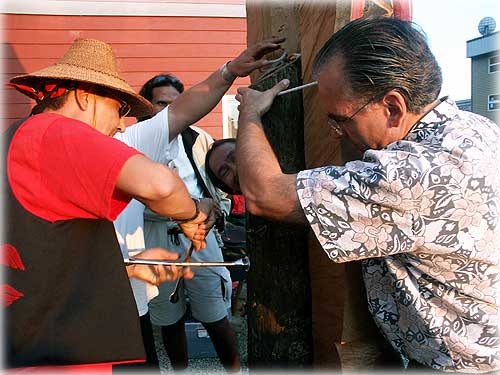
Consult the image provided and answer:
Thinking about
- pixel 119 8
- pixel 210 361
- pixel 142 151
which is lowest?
pixel 210 361

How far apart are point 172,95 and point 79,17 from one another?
3533 mm

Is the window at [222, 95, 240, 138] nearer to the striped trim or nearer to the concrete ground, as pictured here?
the striped trim

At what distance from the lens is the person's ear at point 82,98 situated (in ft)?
5.56

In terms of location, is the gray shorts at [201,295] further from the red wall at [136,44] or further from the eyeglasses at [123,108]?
the red wall at [136,44]

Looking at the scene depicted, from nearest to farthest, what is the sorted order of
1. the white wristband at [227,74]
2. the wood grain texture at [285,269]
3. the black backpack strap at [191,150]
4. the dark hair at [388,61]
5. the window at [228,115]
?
the dark hair at [388,61]
the wood grain texture at [285,269]
the white wristband at [227,74]
the black backpack strap at [191,150]
the window at [228,115]

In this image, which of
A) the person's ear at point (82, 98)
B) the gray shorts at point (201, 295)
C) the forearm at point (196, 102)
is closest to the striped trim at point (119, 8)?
the gray shorts at point (201, 295)

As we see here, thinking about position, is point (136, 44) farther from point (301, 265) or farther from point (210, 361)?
point (301, 265)

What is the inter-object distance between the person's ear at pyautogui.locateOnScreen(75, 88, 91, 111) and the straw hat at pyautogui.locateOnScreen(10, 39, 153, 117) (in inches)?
1.8

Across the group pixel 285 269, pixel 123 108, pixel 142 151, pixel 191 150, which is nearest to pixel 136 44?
pixel 191 150

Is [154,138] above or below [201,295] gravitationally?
above

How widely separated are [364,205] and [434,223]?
0.57 ft

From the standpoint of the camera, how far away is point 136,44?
6609 mm

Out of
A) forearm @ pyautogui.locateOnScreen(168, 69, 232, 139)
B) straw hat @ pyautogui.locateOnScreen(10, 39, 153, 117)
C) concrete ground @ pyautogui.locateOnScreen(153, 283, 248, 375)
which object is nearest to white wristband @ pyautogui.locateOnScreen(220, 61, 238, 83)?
forearm @ pyautogui.locateOnScreen(168, 69, 232, 139)

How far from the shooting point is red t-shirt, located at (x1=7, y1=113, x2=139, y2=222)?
4.49ft
